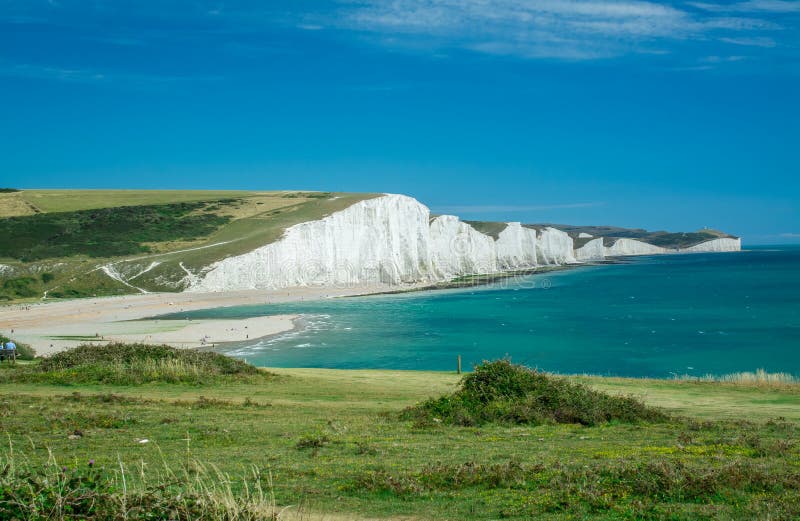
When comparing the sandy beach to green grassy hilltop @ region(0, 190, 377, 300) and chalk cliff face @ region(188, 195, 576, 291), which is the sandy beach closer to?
chalk cliff face @ region(188, 195, 576, 291)

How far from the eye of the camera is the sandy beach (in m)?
44.8

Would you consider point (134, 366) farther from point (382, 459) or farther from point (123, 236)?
point (123, 236)

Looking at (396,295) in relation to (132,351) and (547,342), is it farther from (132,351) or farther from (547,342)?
(132,351)

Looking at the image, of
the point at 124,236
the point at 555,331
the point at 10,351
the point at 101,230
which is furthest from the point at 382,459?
the point at 101,230

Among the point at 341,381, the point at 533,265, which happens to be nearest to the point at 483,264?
the point at 533,265

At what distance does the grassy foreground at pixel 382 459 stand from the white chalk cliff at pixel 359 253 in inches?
2688

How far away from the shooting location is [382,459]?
10.4 m

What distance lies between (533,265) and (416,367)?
13355cm

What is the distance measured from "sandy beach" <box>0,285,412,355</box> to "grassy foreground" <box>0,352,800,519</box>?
24493 millimetres

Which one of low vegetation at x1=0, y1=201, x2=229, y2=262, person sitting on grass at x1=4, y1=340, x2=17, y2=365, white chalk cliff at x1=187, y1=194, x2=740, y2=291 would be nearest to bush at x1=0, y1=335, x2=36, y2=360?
person sitting on grass at x1=4, y1=340, x2=17, y2=365

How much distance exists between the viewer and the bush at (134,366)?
21562mm

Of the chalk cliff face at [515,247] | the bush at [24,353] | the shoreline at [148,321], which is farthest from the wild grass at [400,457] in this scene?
the chalk cliff face at [515,247]

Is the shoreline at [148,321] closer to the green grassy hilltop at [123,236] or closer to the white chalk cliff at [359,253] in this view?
the white chalk cliff at [359,253]

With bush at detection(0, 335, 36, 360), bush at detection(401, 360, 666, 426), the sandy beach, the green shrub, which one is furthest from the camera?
the green shrub
